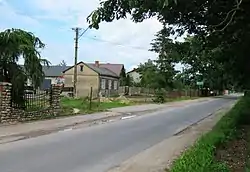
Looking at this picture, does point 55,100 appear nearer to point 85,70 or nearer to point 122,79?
point 85,70

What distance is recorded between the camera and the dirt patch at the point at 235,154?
9664 millimetres

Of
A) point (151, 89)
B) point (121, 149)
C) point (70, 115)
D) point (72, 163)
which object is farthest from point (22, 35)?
point (151, 89)

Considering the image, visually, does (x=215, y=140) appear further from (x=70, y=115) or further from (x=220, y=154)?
(x=70, y=115)

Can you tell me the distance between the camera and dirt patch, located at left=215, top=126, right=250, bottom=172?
31.7 feet

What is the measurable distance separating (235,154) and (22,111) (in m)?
12.4

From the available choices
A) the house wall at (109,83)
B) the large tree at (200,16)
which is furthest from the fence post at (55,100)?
the house wall at (109,83)

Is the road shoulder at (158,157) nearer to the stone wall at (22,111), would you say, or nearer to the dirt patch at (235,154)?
the dirt patch at (235,154)

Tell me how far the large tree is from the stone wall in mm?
7631

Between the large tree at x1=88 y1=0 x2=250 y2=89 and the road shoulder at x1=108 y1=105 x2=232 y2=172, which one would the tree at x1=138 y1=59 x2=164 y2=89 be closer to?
the large tree at x1=88 y1=0 x2=250 y2=89

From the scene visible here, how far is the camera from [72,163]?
10.8 metres

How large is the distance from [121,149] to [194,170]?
664 cm

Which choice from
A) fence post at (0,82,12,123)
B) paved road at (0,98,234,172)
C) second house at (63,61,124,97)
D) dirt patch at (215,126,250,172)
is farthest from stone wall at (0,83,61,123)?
second house at (63,61,124,97)

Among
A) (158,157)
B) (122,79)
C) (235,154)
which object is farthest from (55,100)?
(122,79)

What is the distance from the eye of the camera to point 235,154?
11.4m
